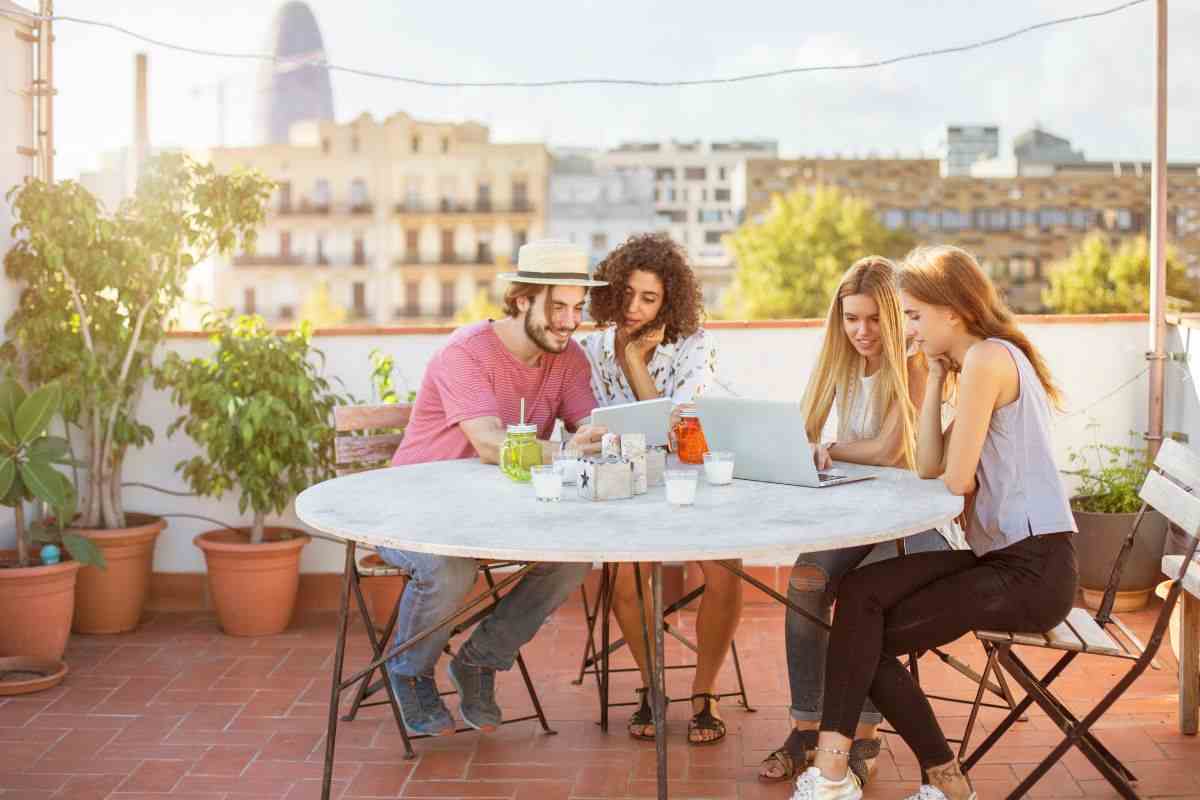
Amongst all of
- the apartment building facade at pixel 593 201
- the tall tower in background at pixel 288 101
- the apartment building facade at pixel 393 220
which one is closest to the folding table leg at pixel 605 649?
the apartment building facade at pixel 393 220

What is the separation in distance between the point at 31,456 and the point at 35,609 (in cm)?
49

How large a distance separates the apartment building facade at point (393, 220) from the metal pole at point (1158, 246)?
251 feet

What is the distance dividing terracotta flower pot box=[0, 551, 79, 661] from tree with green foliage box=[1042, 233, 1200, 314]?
63.5m

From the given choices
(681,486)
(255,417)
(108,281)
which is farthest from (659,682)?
(108,281)

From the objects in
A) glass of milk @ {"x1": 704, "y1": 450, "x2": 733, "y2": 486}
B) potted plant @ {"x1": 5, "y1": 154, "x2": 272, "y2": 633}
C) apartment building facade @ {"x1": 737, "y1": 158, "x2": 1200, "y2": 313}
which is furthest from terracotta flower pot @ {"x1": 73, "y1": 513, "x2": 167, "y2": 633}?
apartment building facade @ {"x1": 737, "y1": 158, "x2": 1200, "y2": 313}

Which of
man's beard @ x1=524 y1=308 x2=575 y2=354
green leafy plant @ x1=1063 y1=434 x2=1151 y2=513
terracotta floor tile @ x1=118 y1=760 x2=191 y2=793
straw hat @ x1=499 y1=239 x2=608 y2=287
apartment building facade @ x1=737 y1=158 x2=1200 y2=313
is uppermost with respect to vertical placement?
apartment building facade @ x1=737 y1=158 x2=1200 y2=313

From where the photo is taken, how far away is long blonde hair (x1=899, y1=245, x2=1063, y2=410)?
9.77ft

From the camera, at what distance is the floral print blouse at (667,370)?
12.7 ft

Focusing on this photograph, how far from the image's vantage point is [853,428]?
3.55m

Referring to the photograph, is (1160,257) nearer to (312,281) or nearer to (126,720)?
(126,720)

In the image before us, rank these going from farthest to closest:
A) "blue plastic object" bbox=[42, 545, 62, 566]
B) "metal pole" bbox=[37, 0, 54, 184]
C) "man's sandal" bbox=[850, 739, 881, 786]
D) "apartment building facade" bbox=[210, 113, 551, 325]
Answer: "apartment building facade" bbox=[210, 113, 551, 325], "metal pole" bbox=[37, 0, 54, 184], "blue plastic object" bbox=[42, 545, 62, 566], "man's sandal" bbox=[850, 739, 881, 786]

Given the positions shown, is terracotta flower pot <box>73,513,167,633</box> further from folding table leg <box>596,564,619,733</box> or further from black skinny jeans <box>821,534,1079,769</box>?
black skinny jeans <box>821,534,1079,769</box>

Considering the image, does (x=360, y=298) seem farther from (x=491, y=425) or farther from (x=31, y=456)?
(x=491, y=425)

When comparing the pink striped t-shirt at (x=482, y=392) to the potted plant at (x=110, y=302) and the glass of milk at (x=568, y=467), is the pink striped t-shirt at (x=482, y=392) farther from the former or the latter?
the potted plant at (x=110, y=302)
